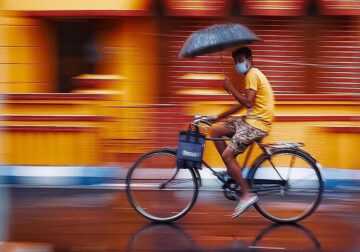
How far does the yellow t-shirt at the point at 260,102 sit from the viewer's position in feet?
20.0

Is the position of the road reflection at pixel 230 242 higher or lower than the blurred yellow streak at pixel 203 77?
lower

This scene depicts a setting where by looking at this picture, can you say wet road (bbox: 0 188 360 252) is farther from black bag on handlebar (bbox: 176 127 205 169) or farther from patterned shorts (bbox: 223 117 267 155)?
patterned shorts (bbox: 223 117 267 155)

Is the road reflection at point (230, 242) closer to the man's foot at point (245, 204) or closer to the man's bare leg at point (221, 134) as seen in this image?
the man's foot at point (245, 204)

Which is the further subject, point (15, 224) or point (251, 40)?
point (15, 224)

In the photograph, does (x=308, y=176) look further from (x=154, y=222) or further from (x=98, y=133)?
(x=98, y=133)

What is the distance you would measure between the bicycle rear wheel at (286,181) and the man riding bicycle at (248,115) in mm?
197

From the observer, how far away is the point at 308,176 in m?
6.35

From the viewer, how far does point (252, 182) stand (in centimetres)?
638

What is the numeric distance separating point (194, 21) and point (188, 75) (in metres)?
0.74

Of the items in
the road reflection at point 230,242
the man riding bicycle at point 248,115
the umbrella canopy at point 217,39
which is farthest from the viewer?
the man riding bicycle at point 248,115

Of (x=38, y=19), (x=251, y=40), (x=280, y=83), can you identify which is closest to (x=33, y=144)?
(x=38, y=19)

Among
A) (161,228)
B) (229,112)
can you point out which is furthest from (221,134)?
(161,228)

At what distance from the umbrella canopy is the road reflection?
1.64 metres

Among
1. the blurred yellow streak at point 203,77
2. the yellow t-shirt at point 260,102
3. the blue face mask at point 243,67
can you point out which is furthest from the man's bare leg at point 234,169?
the blurred yellow streak at point 203,77
